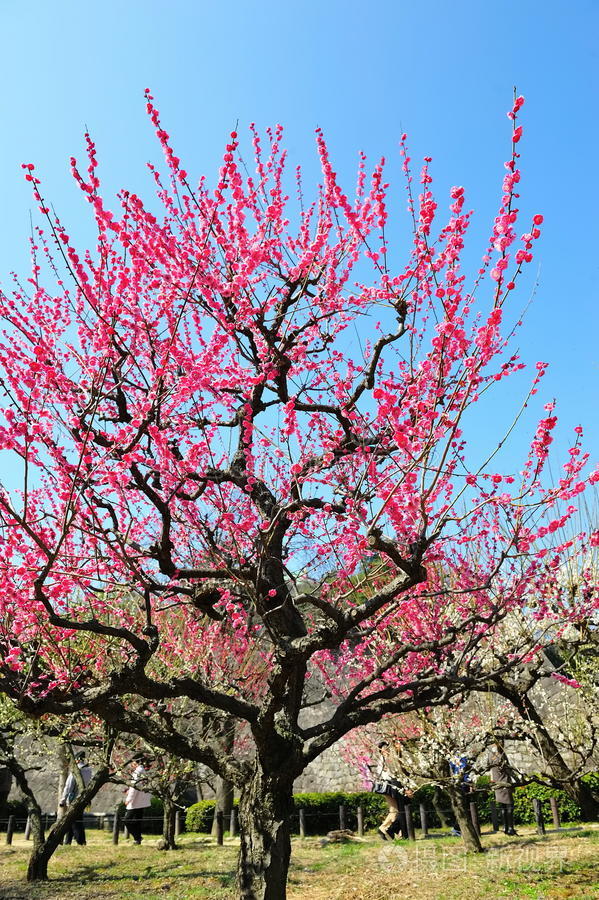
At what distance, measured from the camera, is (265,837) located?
5.64 meters

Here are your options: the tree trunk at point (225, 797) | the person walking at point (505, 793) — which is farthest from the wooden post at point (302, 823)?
the person walking at point (505, 793)

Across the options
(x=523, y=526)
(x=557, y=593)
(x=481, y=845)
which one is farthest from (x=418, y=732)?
(x=523, y=526)

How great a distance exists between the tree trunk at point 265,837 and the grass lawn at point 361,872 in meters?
3.14

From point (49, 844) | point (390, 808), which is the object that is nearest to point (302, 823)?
point (390, 808)

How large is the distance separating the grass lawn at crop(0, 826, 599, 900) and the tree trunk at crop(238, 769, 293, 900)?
3.14 m

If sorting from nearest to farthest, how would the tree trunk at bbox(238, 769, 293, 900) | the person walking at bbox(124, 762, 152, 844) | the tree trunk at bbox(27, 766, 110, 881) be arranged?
the tree trunk at bbox(238, 769, 293, 900)
the tree trunk at bbox(27, 766, 110, 881)
the person walking at bbox(124, 762, 152, 844)

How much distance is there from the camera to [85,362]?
594cm

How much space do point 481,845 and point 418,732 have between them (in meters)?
2.10

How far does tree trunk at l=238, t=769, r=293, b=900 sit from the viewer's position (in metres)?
5.50

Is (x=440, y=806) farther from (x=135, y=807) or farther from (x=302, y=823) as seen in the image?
(x=135, y=807)

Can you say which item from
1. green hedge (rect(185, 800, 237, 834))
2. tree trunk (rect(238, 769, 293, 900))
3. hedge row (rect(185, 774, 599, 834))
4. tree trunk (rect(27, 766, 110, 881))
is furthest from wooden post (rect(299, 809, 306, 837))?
tree trunk (rect(238, 769, 293, 900))

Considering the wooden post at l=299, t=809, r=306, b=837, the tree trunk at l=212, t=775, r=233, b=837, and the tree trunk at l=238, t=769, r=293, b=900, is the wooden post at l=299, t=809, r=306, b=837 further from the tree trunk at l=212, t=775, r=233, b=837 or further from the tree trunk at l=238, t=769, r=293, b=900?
the tree trunk at l=238, t=769, r=293, b=900

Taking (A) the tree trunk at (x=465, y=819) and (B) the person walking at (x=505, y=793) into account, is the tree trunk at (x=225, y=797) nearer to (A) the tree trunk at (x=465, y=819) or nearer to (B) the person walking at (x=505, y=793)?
(B) the person walking at (x=505, y=793)

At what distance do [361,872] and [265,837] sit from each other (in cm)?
518
